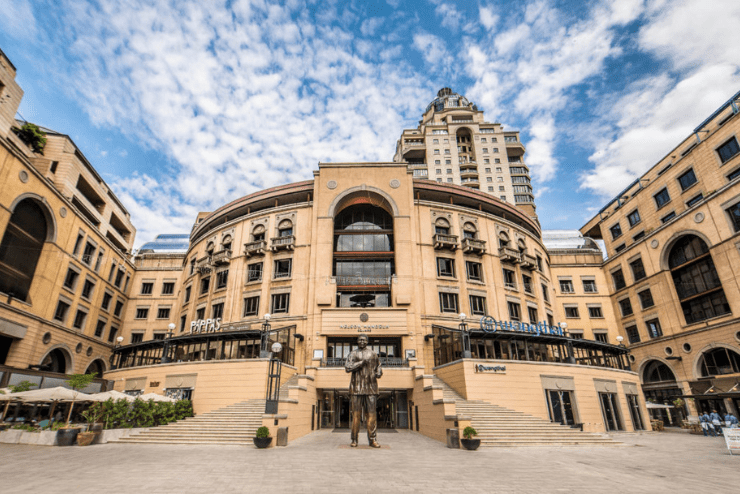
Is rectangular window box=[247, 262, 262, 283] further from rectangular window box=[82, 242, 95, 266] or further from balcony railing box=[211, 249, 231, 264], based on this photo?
rectangular window box=[82, 242, 95, 266]

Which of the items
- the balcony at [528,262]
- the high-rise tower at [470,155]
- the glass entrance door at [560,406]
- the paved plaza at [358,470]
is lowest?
Result: the paved plaza at [358,470]

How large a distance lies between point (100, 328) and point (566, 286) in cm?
5662

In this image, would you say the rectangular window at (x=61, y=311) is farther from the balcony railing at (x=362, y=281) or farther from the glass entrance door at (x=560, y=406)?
the glass entrance door at (x=560, y=406)

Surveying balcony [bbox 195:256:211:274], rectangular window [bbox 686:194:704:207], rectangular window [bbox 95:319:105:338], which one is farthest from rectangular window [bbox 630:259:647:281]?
rectangular window [bbox 95:319:105:338]

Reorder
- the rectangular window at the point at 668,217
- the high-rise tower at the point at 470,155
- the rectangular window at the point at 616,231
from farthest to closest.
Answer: the high-rise tower at the point at 470,155
the rectangular window at the point at 616,231
the rectangular window at the point at 668,217

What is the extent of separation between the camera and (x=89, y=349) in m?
38.7

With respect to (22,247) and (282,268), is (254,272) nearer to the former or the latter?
(282,268)

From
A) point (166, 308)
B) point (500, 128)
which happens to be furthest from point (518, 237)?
point (500, 128)

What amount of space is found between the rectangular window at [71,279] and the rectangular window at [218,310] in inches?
544

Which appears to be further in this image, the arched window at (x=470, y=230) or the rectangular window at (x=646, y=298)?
the rectangular window at (x=646, y=298)

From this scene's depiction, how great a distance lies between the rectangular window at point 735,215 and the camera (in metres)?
31.8

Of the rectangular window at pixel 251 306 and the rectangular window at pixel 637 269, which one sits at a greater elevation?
the rectangular window at pixel 637 269

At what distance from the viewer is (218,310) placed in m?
36.0

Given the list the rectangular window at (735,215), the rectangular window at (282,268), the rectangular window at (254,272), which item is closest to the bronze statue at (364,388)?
the rectangular window at (282,268)
